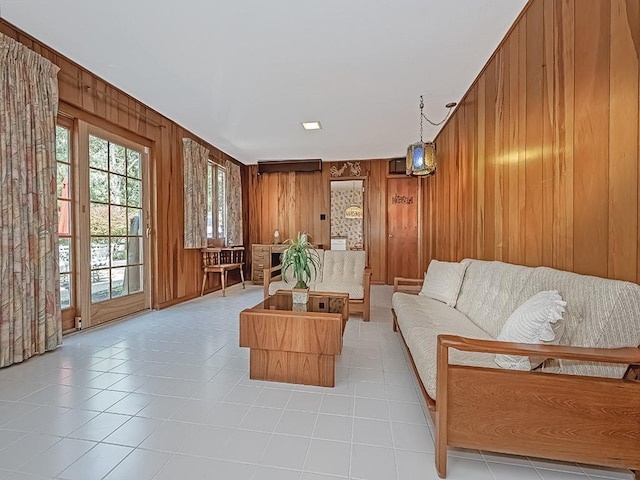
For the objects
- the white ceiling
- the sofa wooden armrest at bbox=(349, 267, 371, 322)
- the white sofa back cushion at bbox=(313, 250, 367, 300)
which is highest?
the white ceiling

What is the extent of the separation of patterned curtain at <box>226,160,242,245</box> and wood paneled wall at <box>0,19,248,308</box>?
0.99 m

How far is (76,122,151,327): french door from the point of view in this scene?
3.23 m

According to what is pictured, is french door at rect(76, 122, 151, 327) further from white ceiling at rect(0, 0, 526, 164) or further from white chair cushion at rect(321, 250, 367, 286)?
white chair cushion at rect(321, 250, 367, 286)

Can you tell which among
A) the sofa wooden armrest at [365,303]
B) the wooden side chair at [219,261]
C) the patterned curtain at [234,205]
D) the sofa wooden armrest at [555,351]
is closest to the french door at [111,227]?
the wooden side chair at [219,261]

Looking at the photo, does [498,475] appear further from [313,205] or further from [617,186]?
[313,205]

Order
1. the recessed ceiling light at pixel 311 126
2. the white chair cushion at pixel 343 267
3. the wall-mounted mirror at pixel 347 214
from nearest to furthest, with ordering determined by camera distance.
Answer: the white chair cushion at pixel 343 267
the recessed ceiling light at pixel 311 126
the wall-mounted mirror at pixel 347 214

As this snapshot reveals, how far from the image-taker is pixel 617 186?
1460 millimetres

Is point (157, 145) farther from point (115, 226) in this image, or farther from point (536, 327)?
point (536, 327)

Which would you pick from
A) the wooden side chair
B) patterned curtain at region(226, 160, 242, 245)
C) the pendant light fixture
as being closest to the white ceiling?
the pendant light fixture

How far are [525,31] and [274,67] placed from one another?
2027 mm

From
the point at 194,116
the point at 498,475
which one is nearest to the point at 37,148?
the point at 194,116

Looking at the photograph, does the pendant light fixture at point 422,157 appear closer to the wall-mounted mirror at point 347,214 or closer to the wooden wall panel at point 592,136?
the wooden wall panel at point 592,136

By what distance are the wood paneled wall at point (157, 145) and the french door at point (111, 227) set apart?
12cm

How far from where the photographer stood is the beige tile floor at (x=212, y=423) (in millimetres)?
1350
